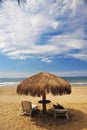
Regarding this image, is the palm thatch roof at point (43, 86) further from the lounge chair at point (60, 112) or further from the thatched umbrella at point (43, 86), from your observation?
the lounge chair at point (60, 112)

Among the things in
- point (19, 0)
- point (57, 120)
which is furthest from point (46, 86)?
point (19, 0)

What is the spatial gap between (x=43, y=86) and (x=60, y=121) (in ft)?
5.14

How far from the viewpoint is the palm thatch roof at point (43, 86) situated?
9094 millimetres

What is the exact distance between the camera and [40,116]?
32.4ft

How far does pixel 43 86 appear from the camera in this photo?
9.09 m

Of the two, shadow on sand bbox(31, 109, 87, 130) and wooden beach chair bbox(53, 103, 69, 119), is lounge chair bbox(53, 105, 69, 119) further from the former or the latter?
shadow on sand bbox(31, 109, 87, 130)

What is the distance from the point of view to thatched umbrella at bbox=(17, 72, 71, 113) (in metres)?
9.09

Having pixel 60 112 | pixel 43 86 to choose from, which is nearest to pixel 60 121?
pixel 60 112

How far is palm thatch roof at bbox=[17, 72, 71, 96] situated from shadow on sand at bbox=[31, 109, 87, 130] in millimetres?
1099

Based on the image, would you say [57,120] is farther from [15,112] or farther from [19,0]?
[19,0]

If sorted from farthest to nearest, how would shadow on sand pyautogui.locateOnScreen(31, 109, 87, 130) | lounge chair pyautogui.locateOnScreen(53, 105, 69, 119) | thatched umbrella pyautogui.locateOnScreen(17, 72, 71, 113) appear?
lounge chair pyautogui.locateOnScreen(53, 105, 69, 119) < thatched umbrella pyautogui.locateOnScreen(17, 72, 71, 113) < shadow on sand pyautogui.locateOnScreen(31, 109, 87, 130)

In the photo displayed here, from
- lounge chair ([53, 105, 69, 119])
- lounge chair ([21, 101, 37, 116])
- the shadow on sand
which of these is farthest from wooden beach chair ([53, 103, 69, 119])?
lounge chair ([21, 101, 37, 116])

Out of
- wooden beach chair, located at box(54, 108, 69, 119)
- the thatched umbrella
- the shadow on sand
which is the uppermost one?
the thatched umbrella

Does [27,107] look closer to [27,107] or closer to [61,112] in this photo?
[27,107]
